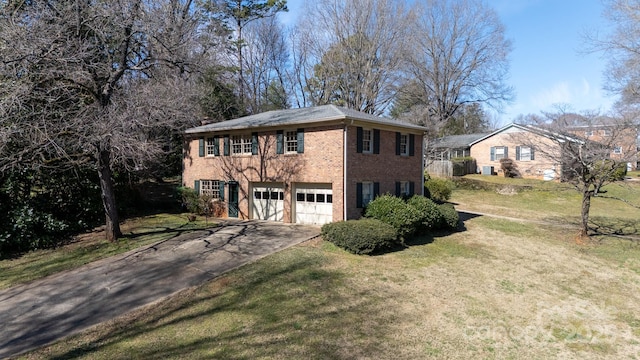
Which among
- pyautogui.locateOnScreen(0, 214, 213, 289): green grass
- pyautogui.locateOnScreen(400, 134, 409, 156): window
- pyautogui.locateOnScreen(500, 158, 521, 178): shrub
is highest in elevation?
pyautogui.locateOnScreen(400, 134, 409, 156): window

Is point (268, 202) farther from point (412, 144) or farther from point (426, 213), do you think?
point (412, 144)

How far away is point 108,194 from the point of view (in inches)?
601

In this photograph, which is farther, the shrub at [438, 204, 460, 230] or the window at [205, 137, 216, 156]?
the window at [205, 137, 216, 156]

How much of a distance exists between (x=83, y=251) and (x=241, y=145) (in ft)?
30.1

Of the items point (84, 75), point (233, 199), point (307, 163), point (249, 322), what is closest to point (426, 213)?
point (307, 163)

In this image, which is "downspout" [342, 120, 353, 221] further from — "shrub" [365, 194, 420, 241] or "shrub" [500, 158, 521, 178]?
"shrub" [500, 158, 521, 178]

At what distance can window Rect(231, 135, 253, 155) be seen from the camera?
20.1m

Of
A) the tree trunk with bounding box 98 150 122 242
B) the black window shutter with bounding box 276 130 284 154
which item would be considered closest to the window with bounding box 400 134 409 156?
the black window shutter with bounding box 276 130 284 154

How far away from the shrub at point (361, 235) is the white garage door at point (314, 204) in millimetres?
2379

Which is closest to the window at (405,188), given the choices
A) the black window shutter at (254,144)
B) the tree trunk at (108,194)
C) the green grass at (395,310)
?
the green grass at (395,310)

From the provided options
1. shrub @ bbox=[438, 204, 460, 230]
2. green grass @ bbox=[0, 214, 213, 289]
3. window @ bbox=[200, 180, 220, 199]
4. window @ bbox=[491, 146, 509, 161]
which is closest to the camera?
green grass @ bbox=[0, 214, 213, 289]

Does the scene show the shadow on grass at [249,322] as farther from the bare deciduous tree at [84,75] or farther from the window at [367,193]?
the window at [367,193]

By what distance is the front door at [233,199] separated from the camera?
20.5 meters

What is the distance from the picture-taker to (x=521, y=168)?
36.5 metres
